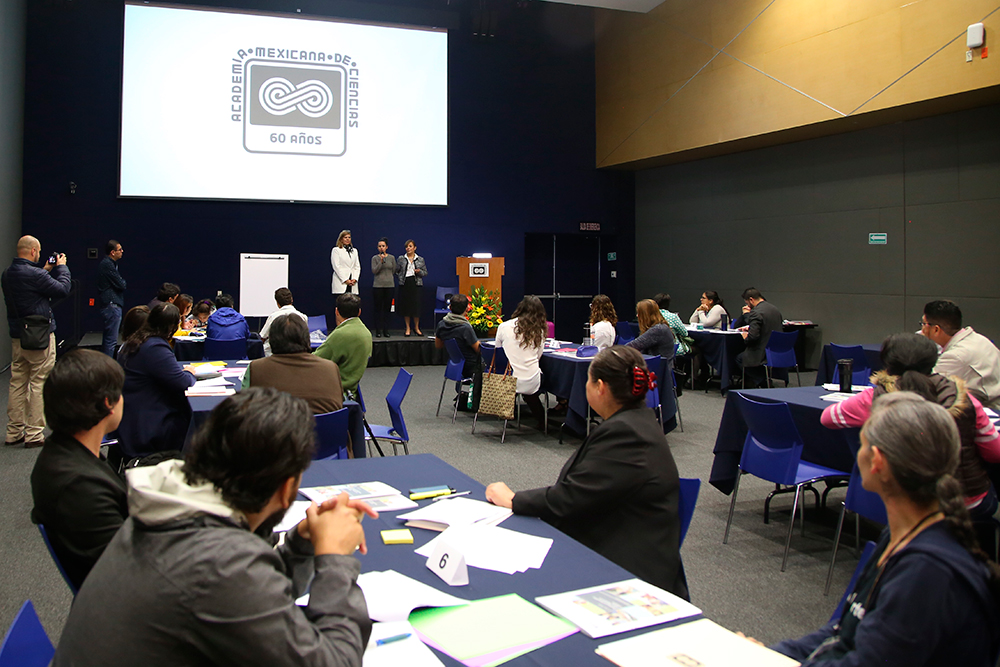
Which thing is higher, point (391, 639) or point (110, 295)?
point (110, 295)

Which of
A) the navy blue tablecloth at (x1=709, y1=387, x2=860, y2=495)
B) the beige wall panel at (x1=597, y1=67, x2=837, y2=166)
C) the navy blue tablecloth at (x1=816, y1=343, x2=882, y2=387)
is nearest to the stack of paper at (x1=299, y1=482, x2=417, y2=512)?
the navy blue tablecloth at (x1=709, y1=387, x2=860, y2=495)

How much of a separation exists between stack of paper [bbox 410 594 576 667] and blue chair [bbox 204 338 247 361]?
17.5ft

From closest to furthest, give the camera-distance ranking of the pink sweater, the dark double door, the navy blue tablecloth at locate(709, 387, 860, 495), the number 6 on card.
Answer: the number 6 on card, the pink sweater, the navy blue tablecloth at locate(709, 387, 860, 495), the dark double door

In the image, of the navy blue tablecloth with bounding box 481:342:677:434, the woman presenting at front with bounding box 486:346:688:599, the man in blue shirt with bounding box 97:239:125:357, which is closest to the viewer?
the woman presenting at front with bounding box 486:346:688:599

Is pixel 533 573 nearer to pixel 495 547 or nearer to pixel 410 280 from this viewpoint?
pixel 495 547

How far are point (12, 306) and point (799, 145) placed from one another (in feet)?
32.1

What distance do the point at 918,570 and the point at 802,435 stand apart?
9.65ft

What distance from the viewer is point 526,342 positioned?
6215 millimetres

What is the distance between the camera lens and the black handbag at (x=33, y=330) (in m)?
5.63

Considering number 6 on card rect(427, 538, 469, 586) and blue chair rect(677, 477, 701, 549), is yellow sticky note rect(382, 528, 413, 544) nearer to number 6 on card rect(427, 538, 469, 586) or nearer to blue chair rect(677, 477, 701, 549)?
number 6 on card rect(427, 538, 469, 586)

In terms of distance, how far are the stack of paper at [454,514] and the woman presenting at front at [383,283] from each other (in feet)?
31.7

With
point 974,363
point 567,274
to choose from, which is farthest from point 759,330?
point 567,274

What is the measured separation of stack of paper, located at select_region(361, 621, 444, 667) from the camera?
1.31m

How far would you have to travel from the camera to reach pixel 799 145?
34.7ft
